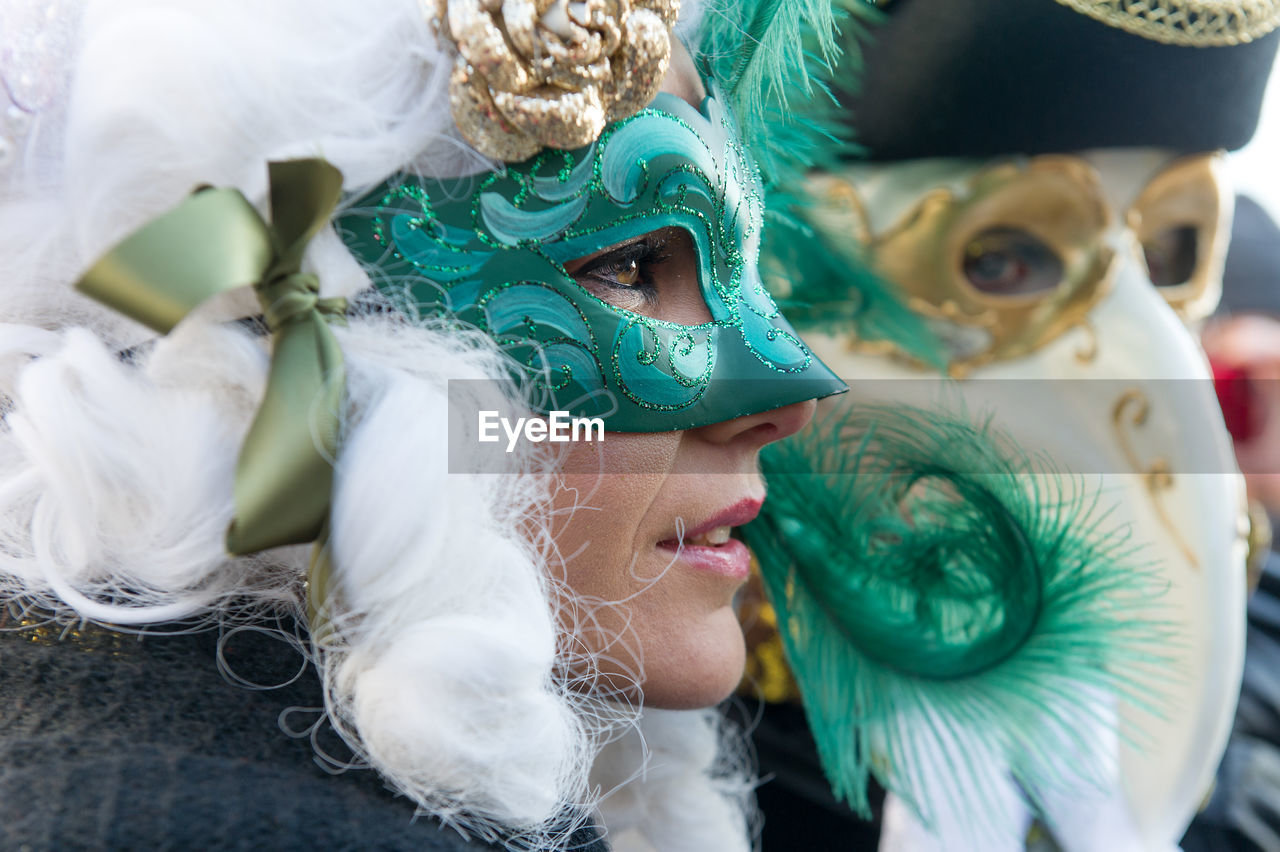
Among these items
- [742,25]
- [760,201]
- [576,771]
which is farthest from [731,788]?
[742,25]

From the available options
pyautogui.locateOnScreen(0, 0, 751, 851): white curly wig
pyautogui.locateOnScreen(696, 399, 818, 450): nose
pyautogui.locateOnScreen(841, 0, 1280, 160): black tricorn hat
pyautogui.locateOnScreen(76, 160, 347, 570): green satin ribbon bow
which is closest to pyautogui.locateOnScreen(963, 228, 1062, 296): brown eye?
pyautogui.locateOnScreen(841, 0, 1280, 160): black tricorn hat

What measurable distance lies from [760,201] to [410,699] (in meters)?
0.61

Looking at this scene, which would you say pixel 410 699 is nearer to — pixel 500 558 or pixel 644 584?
pixel 500 558

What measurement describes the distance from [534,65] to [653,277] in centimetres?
22

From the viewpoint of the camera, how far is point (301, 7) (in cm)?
78

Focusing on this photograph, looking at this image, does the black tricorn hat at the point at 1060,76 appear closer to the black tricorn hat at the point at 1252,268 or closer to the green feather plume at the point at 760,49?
the green feather plume at the point at 760,49

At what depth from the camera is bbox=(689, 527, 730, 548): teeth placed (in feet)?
3.19

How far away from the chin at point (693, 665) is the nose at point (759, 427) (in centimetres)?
19

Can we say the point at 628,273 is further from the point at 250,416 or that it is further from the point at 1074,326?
the point at 1074,326

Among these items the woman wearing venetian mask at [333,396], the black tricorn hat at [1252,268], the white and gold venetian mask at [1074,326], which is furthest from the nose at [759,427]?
the black tricorn hat at [1252,268]

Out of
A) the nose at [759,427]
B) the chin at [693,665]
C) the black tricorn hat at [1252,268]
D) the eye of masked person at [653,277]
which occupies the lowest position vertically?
the black tricorn hat at [1252,268]

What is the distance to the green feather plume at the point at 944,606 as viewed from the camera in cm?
121

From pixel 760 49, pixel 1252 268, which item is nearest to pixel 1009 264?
pixel 760 49

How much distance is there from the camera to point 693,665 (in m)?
0.94
